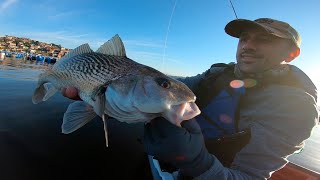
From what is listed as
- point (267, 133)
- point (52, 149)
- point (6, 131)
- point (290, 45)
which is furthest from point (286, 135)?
point (6, 131)

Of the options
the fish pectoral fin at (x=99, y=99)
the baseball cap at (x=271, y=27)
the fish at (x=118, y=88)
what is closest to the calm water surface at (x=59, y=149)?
the fish at (x=118, y=88)

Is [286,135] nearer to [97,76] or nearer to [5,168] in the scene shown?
[97,76]

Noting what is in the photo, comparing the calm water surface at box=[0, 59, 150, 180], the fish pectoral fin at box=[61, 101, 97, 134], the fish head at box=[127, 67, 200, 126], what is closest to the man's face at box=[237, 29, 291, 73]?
the fish head at box=[127, 67, 200, 126]

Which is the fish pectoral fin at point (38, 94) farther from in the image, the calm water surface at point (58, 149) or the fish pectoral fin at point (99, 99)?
the fish pectoral fin at point (99, 99)

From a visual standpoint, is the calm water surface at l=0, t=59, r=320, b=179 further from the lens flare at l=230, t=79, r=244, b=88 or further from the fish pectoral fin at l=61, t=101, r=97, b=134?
the lens flare at l=230, t=79, r=244, b=88

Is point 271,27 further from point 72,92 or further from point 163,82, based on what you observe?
point 72,92
